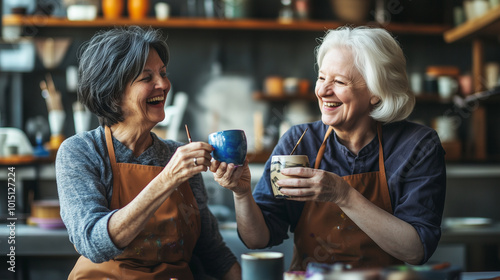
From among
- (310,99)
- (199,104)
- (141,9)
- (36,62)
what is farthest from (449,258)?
(36,62)

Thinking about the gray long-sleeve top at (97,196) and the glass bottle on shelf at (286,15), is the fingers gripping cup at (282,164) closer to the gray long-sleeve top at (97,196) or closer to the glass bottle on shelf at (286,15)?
the gray long-sleeve top at (97,196)

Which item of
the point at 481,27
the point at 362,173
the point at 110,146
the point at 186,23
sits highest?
the point at 186,23

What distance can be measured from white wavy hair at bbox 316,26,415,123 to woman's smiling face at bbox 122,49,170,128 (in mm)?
515

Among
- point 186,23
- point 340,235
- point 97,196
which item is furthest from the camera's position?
point 186,23

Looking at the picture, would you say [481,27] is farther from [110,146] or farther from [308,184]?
[110,146]

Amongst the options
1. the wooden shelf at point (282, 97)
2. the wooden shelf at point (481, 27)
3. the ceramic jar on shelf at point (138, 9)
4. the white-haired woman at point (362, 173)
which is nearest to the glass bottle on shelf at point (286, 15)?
the wooden shelf at point (282, 97)

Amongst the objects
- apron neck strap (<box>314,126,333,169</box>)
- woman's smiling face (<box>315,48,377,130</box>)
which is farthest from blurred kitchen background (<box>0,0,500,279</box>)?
woman's smiling face (<box>315,48,377,130</box>)

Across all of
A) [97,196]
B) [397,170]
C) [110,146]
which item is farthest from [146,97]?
[397,170]

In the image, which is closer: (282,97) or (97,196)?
(97,196)

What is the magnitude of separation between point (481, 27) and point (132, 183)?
2.82 m

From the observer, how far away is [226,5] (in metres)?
4.20

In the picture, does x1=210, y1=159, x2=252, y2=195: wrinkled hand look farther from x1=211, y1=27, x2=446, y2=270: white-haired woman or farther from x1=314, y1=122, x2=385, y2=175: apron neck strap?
x1=314, y1=122, x2=385, y2=175: apron neck strap

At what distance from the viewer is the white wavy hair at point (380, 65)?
1.52 m

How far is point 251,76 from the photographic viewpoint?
14.8ft
